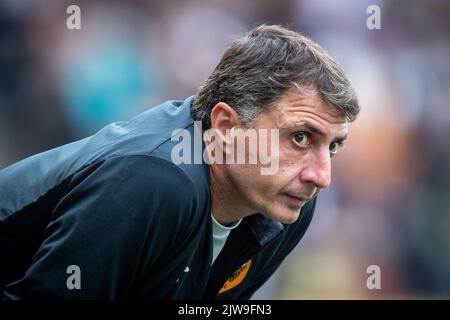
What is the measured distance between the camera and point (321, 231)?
5641 mm

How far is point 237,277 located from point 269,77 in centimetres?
92

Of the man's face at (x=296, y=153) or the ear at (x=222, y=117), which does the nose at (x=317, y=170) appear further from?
the ear at (x=222, y=117)

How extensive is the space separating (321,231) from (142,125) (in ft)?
11.3

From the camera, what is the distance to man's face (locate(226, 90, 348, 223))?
93.7 inches

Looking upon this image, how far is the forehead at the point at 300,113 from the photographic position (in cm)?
237

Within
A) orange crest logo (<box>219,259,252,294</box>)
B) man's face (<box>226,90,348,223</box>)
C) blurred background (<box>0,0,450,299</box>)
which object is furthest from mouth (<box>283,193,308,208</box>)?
blurred background (<box>0,0,450,299</box>)

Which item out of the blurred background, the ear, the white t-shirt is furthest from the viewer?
the blurred background

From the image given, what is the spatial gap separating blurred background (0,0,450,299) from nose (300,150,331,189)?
3087 millimetres

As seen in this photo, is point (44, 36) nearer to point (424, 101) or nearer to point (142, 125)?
point (424, 101)

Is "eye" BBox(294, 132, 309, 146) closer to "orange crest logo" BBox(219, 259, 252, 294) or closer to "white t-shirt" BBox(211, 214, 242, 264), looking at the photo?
"white t-shirt" BBox(211, 214, 242, 264)

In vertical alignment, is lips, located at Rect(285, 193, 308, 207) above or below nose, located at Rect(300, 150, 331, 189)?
below
